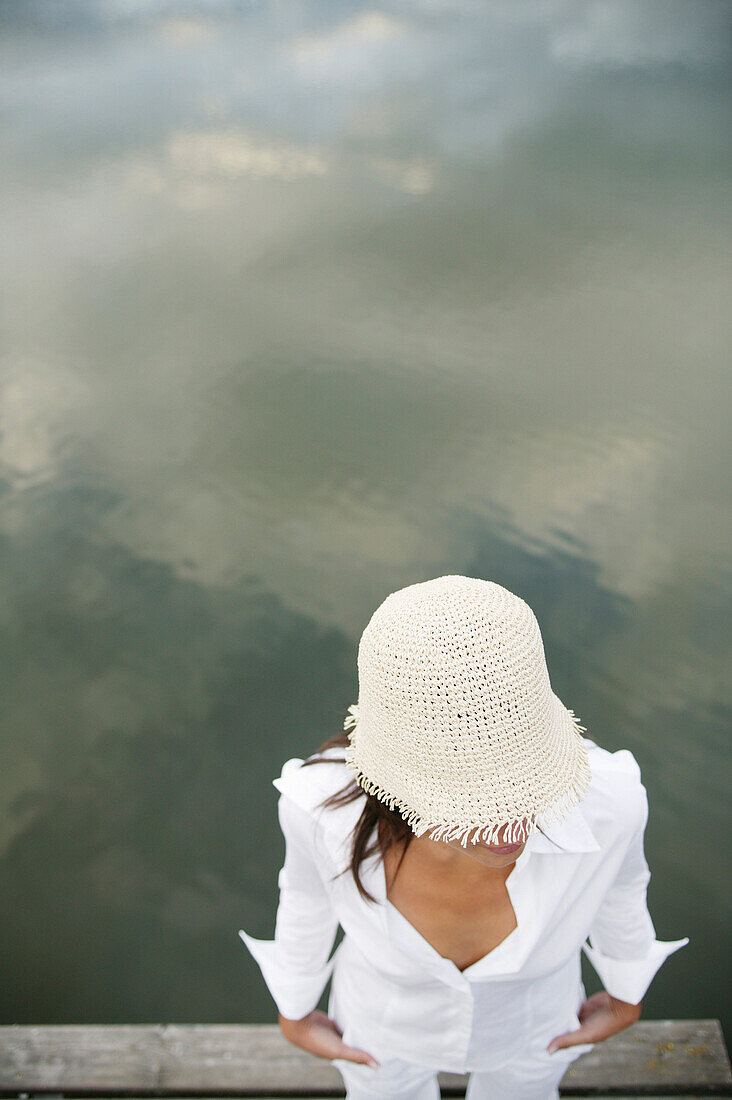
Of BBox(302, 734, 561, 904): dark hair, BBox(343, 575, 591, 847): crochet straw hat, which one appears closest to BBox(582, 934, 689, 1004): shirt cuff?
BBox(302, 734, 561, 904): dark hair

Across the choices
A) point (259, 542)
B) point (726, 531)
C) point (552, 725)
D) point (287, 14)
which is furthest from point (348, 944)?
point (287, 14)

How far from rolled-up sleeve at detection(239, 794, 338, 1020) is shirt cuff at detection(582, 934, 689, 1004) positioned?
16.5 inches

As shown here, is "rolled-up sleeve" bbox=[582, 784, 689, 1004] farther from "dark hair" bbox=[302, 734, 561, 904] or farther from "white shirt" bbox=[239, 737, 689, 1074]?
"dark hair" bbox=[302, 734, 561, 904]

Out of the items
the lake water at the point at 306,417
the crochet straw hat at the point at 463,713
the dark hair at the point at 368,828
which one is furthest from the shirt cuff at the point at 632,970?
the lake water at the point at 306,417

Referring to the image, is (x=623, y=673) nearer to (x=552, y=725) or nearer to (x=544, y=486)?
(x=544, y=486)

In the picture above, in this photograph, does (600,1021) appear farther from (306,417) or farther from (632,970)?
(306,417)

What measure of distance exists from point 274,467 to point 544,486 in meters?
1.09

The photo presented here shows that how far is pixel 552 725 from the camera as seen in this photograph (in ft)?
3.01

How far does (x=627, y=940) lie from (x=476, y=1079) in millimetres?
353

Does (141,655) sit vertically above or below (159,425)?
below

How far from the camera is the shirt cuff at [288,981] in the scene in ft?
4.12

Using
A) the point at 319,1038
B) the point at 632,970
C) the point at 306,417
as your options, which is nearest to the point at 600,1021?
the point at 632,970

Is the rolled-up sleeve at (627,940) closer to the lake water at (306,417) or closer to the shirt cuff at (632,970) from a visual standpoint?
the shirt cuff at (632,970)

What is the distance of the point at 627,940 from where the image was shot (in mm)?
1251
